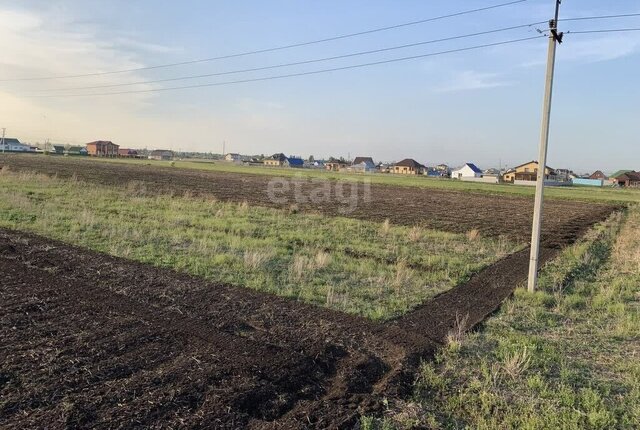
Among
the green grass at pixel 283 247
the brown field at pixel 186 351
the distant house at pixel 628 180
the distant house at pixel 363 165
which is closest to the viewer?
the brown field at pixel 186 351

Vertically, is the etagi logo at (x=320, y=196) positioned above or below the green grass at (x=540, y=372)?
above

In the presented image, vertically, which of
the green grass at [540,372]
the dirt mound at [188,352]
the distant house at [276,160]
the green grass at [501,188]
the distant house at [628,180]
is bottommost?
the green grass at [540,372]

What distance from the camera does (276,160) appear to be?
17638cm

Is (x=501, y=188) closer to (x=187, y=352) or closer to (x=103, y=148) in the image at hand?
(x=187, y=352)

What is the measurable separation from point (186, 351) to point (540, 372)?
422cm

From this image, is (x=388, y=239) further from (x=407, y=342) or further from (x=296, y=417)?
(x=296, y=417)

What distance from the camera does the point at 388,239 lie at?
53.0ft

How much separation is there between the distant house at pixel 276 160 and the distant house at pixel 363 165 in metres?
27.2

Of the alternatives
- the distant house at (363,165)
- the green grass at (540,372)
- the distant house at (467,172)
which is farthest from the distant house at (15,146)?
the green grass at (540,372)

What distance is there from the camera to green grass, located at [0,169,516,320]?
8969 mm

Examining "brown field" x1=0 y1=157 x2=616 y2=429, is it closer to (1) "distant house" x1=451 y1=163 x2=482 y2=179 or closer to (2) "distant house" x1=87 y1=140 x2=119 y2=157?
(1) "distant house" x1=451 y1=163 x2=482 y2=179

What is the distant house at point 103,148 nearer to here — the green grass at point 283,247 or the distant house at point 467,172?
the distant house at point 467,172

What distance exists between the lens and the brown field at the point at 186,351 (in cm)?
417

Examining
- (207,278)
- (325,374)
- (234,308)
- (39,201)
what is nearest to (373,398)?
(325,374)
